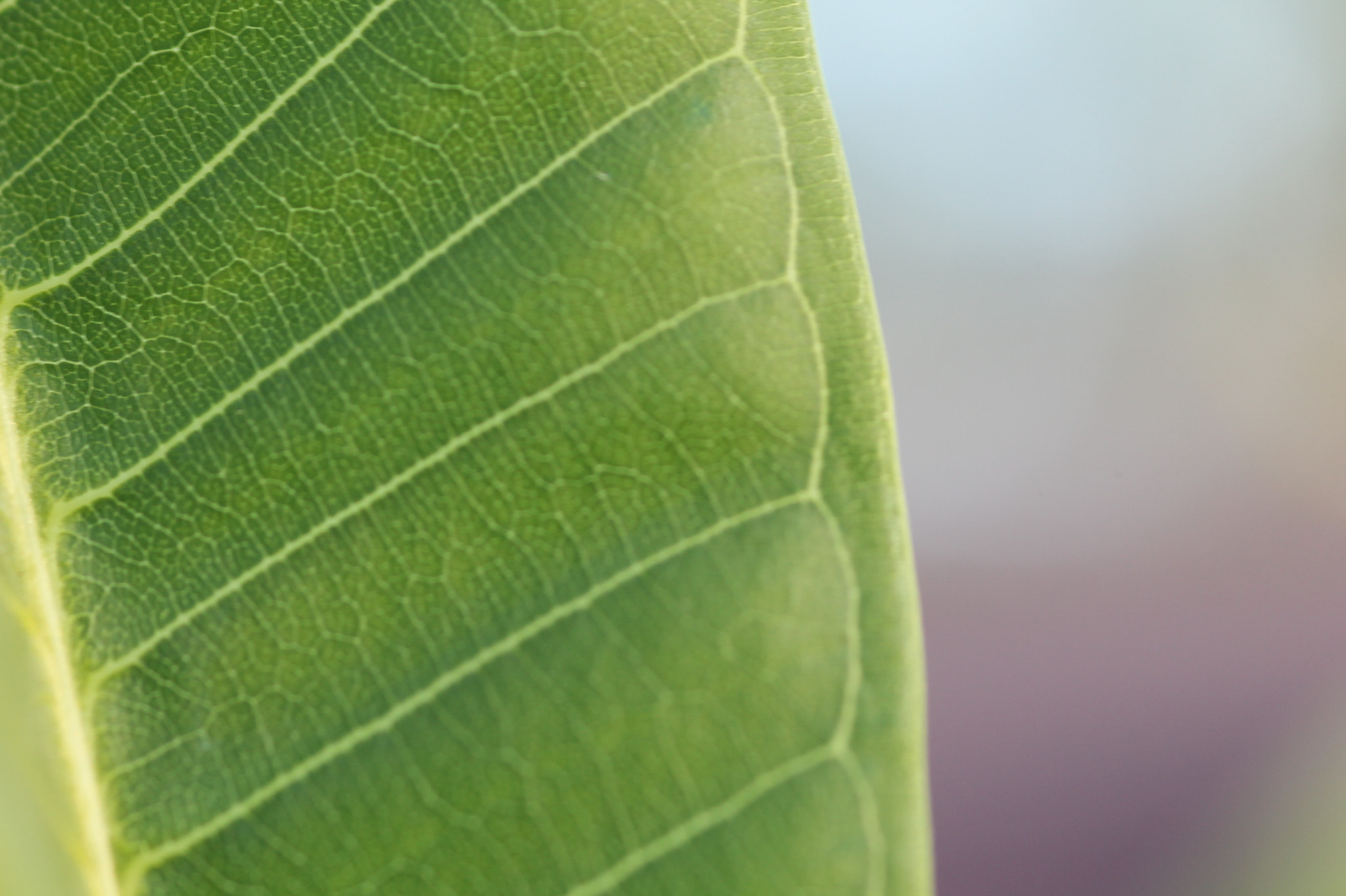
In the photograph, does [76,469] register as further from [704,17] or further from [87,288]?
[704,17]

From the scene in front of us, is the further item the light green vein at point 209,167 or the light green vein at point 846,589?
the light green vein at point 209,167

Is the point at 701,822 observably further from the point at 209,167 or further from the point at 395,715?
the point at 209,167

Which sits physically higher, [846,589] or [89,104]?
[89,104]

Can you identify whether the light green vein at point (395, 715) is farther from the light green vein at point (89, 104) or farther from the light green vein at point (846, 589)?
the light green vein at point (89, 104)

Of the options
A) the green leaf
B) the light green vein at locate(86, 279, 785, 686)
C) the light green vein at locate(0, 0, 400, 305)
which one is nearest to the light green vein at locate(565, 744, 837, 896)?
the green leaf

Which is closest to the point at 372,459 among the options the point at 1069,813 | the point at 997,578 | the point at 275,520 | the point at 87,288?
the point at 275,520

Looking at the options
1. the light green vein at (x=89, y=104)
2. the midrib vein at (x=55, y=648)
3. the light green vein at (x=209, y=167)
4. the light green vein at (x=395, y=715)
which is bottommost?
the light green vein at (x=395, y=715)

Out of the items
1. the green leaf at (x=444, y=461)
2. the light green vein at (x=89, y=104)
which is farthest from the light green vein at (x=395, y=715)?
the light green vein at (x=89, y=104)

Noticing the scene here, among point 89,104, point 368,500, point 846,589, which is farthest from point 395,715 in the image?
point 89,104
